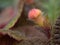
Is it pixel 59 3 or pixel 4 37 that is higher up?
pixel 59 3

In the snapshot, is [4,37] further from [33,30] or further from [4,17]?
[4,17]

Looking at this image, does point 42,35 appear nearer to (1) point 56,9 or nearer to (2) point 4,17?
(1) point 56,9

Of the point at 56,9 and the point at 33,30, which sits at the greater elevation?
the point at 56,9

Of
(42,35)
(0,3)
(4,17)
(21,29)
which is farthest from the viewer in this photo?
(0,3)

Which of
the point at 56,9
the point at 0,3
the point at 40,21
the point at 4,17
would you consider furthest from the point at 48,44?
the point at 0,3

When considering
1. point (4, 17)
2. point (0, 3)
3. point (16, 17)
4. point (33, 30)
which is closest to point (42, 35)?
point (33, 30)

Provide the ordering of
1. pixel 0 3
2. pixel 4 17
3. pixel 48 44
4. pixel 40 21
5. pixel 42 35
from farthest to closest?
pixel 0 3, pixel 4 17, pixel 40 21, pixel 42 35, pixel 48 44

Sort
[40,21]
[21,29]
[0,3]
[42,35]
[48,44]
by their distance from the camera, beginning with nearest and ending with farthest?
[48,44] → [42,35] → [21,29] → [40,21] → [0,3]

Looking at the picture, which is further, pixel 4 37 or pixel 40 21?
pixel 40 21

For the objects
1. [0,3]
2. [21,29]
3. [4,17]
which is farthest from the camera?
[0,3]
